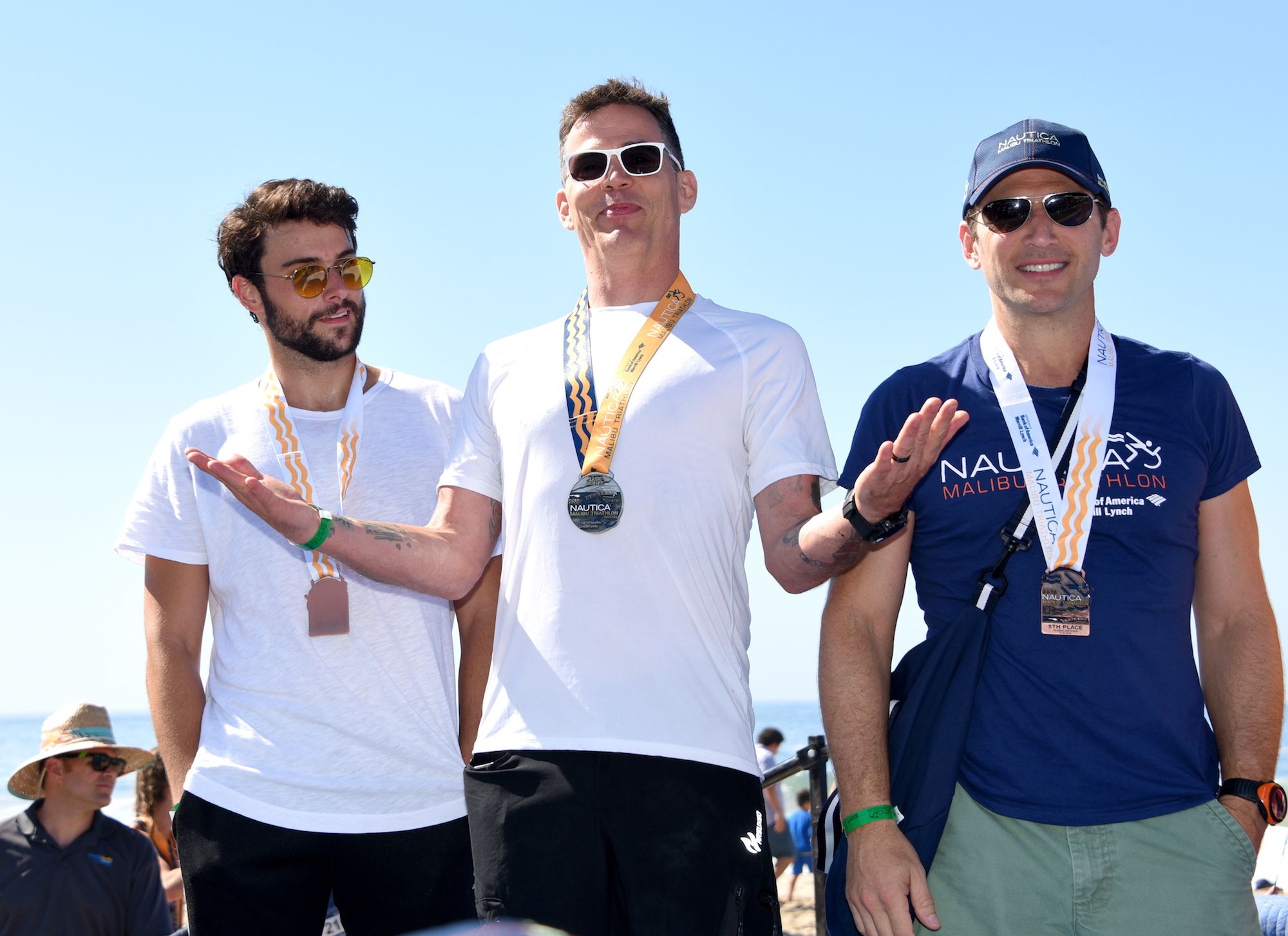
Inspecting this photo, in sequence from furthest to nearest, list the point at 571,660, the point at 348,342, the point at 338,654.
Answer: the point at 348,342, the point at 338,654, the point at 571,660

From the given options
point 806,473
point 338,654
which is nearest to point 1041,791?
point 806,473

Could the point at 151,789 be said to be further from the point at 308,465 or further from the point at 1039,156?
the point at 1039,156

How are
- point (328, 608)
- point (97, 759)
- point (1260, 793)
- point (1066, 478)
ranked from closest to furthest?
point (1260, 793) < point (1066, 478) < point (328, 608) < point (97, 759)

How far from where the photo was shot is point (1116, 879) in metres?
3.00

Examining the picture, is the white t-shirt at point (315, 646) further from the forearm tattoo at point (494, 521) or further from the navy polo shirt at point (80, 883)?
the navy polo shirt at point (80, 883)

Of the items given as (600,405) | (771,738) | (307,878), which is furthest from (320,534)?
(771,738)

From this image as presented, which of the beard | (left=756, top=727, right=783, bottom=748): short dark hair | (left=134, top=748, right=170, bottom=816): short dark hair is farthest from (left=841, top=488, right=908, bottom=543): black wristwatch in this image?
(left=756, top=727, right=783, bottom=748): short dark hair

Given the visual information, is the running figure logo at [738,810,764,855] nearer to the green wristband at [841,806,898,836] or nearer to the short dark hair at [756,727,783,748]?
the green wristband at [841,806,898,836]

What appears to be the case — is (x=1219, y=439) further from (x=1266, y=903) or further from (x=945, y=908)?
(x=1266, y=903)

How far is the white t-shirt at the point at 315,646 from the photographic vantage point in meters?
3.57

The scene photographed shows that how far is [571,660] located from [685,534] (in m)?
0.41

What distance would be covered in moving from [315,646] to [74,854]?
164 inches

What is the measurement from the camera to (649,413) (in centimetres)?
309

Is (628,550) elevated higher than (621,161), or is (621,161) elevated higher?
(621,161)
